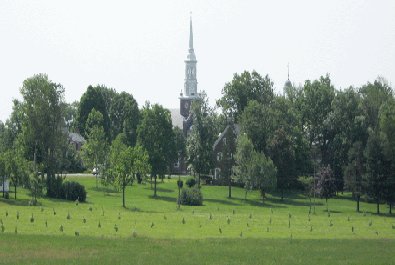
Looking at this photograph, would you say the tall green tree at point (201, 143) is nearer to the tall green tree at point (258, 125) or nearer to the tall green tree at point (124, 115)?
the tall green tree at point (258, 125)

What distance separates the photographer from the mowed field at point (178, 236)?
1764 inches

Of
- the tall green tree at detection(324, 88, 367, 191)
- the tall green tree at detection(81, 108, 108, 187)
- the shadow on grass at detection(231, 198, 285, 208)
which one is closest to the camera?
the shadow on grass at detection(231, 198, 285, 208)

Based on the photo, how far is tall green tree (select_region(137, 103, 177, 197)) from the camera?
364ft

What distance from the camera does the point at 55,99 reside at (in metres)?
103

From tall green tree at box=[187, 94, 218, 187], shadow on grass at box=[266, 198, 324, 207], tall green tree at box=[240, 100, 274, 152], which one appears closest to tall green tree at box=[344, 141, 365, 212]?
shadow on grass at box=[266, 198, 324, 207]

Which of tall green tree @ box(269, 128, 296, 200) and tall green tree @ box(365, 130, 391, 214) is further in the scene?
tall green tree @ box(269, 128, 296, 200)

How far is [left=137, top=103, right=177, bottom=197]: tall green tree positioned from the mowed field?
15.2 meters

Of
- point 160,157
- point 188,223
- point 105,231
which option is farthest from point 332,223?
point 160,157

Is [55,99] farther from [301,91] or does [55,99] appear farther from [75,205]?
[301,91]

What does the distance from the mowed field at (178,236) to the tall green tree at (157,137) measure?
15.2 m

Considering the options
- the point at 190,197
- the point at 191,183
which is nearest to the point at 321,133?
the point at 191,183

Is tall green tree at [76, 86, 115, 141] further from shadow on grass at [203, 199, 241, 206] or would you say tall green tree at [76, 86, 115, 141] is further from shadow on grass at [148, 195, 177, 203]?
shadow on grass at [203, 199, 241, 206]

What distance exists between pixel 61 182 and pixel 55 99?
38.1 ft

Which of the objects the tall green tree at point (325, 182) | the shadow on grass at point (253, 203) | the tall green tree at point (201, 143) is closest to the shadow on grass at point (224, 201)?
the shadow on grass at point (253, 203)
